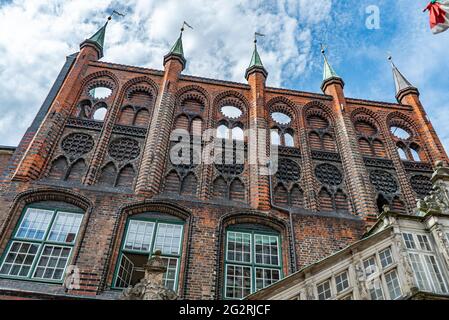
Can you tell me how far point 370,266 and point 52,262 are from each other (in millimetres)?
7592

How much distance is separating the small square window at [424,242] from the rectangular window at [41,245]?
8.42m

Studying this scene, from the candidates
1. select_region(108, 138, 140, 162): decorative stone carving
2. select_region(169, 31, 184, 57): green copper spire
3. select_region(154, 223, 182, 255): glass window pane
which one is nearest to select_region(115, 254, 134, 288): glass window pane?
select_region(154, 223, 182, 255): glass window pane

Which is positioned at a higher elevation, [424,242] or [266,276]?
[424,242]

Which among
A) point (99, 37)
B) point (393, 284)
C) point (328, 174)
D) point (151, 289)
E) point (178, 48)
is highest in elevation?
point (99, 37)

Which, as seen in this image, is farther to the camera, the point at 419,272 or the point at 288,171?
the point at 288,171

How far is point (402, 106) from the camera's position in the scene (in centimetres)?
1541

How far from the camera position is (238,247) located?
10258mm

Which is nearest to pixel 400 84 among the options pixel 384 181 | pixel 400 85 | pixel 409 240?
pixel 400 85

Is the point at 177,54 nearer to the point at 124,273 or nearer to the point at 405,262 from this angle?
the point at 124,273

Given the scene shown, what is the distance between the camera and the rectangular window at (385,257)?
7398mm

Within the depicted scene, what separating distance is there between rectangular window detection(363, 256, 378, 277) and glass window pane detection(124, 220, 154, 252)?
5.54m

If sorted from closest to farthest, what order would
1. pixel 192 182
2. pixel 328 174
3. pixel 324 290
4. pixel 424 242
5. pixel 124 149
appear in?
1. pixel 324 290
2. pixel 424 242
3. pixel 192 182
4. pixel 124 149
5. pixel 328 174

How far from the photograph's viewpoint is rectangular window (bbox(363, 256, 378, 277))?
7188mm

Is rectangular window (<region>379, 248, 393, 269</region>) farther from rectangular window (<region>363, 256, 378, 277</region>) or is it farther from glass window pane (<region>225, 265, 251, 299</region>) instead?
glass window pane (<region>225, 265, 251, 299</region>)
